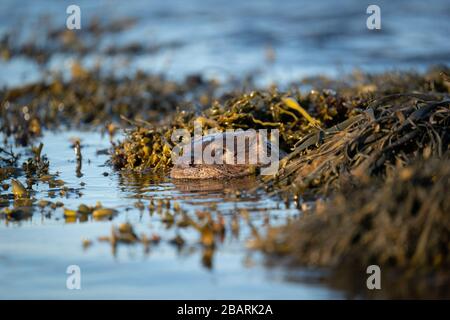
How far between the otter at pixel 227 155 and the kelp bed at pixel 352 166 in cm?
24

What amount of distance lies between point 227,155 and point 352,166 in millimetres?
1195

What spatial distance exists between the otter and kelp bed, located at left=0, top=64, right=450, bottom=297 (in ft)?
0.80

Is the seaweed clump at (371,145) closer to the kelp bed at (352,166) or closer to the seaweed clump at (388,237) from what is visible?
the kelp bed at (352,166)

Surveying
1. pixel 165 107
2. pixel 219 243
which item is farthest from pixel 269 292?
pixel 165 107

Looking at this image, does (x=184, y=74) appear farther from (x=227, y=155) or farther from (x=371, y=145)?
(x=371, y=145)

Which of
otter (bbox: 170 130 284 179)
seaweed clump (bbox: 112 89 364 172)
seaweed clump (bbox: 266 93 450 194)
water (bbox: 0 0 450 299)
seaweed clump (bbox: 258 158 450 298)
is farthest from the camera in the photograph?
seaweed clump (bbox: 112 89 364 172)

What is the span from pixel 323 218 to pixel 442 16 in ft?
42.8

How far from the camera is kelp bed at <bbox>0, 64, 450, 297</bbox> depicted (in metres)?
3.73

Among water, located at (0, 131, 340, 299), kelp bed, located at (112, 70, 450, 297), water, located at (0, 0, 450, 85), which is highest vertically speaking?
water, located at (0, 0, 450, 85)

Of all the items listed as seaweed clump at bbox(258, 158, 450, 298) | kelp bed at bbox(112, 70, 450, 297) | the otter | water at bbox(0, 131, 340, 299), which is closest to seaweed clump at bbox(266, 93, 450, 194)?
kelp bed at bbox(112, 70, 450, 297)

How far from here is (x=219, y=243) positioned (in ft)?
13.7

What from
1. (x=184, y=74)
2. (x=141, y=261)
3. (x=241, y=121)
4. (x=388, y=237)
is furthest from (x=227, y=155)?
(x=184, y=74)

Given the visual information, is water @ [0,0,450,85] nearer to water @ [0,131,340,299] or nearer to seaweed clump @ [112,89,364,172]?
seaweed clump @ [112,89,364,172]
